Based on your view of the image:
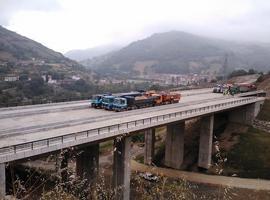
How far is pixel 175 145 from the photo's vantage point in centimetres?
5266

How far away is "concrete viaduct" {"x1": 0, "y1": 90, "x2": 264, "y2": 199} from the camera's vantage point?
70.8ft

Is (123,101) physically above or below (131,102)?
above

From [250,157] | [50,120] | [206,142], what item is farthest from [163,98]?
[50,120]

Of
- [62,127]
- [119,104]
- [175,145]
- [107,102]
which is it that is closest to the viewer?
[62,127]

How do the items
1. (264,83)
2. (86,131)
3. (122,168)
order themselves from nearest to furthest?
(86,131) → (122,168) → (264,83)

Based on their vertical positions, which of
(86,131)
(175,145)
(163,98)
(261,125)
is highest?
(163,98)

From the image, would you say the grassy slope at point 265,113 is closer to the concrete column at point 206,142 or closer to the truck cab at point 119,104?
the concrete column at point 206,142

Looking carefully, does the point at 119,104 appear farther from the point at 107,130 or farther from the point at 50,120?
the point at 107,130

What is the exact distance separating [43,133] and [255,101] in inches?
1896

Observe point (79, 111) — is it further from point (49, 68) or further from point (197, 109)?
point (49, 68)

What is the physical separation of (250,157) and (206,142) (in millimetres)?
7113

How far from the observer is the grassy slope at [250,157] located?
4953 cm

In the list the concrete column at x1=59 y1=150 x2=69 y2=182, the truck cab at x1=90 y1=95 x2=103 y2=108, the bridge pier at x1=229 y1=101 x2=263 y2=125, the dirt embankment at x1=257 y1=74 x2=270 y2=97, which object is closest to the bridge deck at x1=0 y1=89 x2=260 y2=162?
the truck cab at x1=90 y1=95 x2=103 y2=108

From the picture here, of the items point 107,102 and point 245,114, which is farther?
point 245,114
